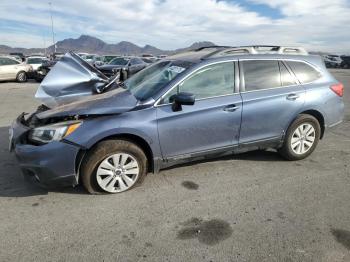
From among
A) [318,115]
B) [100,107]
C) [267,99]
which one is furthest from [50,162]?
[318,115]

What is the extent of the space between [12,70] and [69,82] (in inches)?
577

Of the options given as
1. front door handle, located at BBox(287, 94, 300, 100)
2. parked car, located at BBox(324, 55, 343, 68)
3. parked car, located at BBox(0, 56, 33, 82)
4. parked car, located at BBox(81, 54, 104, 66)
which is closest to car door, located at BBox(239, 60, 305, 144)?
front door handle, located at BBox(287, 94, 300, 100)

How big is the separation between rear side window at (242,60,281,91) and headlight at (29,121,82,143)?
231 centimetres

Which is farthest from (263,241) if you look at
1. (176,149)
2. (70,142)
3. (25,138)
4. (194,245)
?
(25,138)

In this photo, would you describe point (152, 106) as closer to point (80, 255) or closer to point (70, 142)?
point (70, 142)

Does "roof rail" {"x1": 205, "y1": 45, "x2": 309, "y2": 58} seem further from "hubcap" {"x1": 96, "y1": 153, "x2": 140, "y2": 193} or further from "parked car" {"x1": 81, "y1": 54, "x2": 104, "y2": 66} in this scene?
"parked car" {"x1": 81, "y1": 54, "x2": 104, "y2": 66}

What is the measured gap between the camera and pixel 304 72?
480 cm

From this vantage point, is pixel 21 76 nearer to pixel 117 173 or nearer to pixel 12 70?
pixel 12 70

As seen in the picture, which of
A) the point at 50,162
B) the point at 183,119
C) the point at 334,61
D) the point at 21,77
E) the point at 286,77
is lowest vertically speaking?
the point at 50,162

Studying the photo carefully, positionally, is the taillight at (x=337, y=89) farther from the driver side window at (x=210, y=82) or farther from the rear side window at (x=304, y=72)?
the driver side window at (x=210, y=82)

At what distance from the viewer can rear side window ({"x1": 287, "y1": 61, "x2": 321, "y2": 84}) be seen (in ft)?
15.5

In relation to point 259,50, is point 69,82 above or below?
below

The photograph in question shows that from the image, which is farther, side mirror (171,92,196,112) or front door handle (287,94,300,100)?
front door handle (287,94,300,100)

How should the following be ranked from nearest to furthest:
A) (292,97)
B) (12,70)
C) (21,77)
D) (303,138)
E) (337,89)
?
(292,97) < (303,138) < (337,89) < (12,70) < (21,77)
